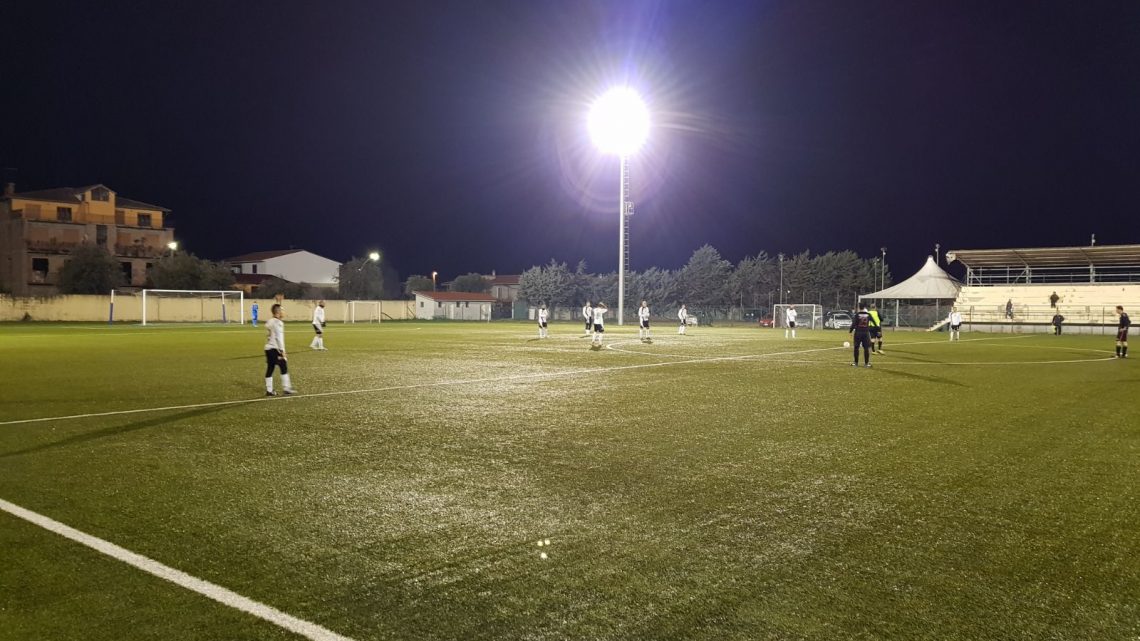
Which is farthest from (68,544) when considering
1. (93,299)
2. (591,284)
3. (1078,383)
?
(591,284)

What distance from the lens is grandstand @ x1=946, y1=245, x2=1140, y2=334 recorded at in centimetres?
5072

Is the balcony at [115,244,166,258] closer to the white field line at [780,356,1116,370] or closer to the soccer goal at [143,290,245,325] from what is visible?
the soccer goal at [143,290,245,325]

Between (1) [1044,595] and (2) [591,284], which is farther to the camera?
(2) [591,284]

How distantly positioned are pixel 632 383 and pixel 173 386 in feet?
31.8

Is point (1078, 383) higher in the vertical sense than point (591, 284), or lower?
lower

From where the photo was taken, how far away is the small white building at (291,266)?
93.2 m

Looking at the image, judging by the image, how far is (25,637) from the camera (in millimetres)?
3564

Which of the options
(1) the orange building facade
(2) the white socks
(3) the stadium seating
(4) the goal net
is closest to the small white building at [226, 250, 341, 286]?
(1) the orange building facade

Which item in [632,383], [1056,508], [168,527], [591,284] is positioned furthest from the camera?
[591,284]

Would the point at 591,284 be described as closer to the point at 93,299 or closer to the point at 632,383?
the point at 93,299

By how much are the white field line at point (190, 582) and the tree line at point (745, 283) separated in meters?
73.4

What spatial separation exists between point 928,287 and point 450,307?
52499 millimetres

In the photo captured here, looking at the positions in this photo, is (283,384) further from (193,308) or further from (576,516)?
(193,308)

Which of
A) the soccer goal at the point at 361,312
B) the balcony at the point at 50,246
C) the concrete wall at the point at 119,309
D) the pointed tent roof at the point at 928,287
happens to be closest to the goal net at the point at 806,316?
the pointed tent roof at the point at 928,287
